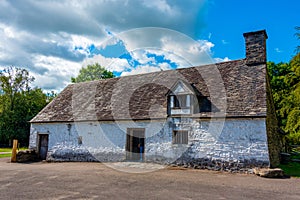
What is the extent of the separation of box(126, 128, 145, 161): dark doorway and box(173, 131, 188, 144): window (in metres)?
2.09

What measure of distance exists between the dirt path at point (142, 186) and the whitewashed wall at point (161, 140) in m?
1.46

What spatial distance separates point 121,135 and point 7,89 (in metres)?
29.4

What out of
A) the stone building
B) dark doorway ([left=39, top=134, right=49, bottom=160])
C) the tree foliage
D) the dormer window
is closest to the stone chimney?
the stone building

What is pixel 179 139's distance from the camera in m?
13.2

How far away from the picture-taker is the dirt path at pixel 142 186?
23.6 feet

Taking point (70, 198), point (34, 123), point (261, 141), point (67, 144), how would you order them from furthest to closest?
1. point (34, 123)
2. point (67, 144)
3. point (261, 141)
4. point (70, 198)

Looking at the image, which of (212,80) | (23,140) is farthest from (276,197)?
(23,140)

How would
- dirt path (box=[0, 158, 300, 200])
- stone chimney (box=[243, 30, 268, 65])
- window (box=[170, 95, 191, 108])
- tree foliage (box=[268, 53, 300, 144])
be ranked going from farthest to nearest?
tree foliage (box=[268, 53, 300, 144]) → stone chimney (box=[243, 30, 268, 65]) → window (box=[170, 95, 191, 108]) → dirt path (box=[0, 158, 300, 200])

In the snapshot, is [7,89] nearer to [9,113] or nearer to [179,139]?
[9,113]

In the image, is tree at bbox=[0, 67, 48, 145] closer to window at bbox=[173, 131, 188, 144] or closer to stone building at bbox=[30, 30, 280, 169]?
stone building at bbox=[30, 30, 280, 169]

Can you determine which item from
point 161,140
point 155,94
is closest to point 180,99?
point 161,140

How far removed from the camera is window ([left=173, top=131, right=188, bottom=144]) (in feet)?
43.0

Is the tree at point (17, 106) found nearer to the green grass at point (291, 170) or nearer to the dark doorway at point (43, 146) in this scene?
the dark doorway at point (43, 146)

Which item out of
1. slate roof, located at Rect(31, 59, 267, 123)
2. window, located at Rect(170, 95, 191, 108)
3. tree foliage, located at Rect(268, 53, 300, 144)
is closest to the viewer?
slate roof, located at Rect(31, 59, 267, 123)
